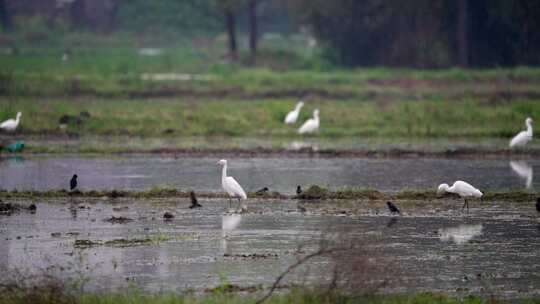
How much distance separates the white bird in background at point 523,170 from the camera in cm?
2442

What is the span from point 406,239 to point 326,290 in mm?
5418

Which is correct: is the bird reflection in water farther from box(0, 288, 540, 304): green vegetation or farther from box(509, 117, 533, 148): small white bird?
box(509, 117, 533, 148): small white bird

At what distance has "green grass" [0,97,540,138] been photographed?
3441 cm

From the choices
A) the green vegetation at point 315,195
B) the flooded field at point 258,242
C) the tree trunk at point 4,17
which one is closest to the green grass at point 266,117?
the green vegetation at point 315,195

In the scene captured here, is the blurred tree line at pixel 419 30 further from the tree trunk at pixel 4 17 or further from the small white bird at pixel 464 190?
the small white bird at pixel 464 190

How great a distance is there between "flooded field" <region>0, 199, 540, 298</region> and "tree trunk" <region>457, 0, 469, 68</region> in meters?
28.9

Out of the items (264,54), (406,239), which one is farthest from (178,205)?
(264,54)

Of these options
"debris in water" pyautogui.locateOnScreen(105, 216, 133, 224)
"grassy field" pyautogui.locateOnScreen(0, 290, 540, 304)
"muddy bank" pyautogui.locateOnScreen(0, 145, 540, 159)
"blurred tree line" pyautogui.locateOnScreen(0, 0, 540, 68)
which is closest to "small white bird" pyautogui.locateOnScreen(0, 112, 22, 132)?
"muddy bank" pyautogui.locateOnScreen(0, 145, 540, 159)

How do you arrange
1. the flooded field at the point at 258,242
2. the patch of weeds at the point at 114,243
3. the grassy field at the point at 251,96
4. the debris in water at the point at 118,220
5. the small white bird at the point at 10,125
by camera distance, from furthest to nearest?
the grassy field at the point at 251,96 → the small white bird at the point at 10,125 → the debris in water at the point at 118,220 → the patch of weeds at the point at 114,243 → the flooded field at the point at 258,242

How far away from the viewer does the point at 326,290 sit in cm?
1209

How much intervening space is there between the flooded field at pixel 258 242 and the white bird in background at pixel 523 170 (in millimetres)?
3300

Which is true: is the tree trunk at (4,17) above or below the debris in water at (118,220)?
above

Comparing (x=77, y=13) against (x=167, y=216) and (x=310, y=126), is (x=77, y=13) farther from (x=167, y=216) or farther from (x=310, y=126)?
(x=167, y=216)

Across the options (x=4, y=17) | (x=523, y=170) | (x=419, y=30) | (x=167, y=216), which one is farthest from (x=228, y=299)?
(x=4, y=17)
